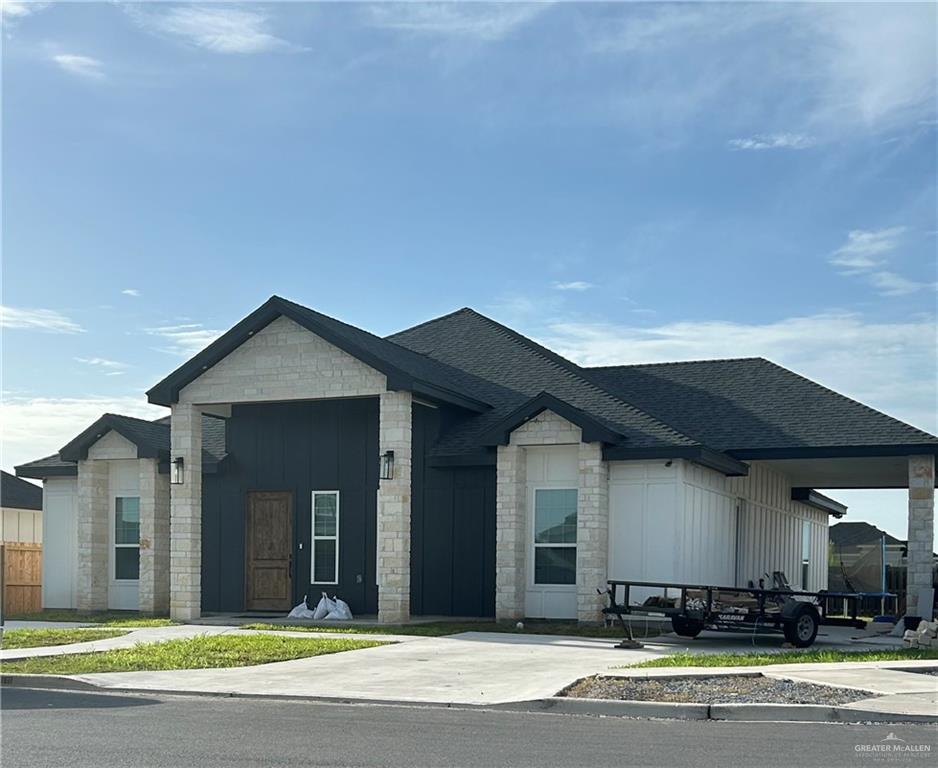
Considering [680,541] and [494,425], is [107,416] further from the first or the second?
[680,541]

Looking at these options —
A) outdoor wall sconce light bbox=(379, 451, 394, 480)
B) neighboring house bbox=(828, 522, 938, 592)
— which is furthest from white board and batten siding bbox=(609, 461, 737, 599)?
neighboring house bbox=(828, 522, 938, 592)

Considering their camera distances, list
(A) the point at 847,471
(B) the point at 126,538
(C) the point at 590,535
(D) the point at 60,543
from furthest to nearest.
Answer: (A) the point at 847,471
(D) the point at 60,543
(B) the point at 126,538
(C) the point at 590,535

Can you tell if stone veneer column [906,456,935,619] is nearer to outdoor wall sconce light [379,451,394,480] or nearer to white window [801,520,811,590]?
outdoor wall sconce light [379,451,394,480]

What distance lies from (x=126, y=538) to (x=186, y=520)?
415cm

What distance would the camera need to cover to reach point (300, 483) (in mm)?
26484

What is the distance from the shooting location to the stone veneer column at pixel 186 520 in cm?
2397

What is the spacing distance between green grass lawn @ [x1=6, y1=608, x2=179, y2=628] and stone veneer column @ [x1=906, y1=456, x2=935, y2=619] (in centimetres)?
1407

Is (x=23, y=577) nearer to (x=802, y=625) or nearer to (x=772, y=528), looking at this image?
(x=772, y=528)

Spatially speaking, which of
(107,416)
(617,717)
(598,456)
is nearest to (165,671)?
(617,717)

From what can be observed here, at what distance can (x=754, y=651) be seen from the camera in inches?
695

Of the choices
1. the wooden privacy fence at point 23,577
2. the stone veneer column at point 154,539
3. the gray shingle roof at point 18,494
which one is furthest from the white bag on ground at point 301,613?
the gray shingle roof at point 18,494

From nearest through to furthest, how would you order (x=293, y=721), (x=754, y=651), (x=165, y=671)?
(x=293, y=721), (x=165, y=671), (x=754, y=651)

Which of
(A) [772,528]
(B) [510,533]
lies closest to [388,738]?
(B) [510,533]

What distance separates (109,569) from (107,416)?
3481 millimetres
